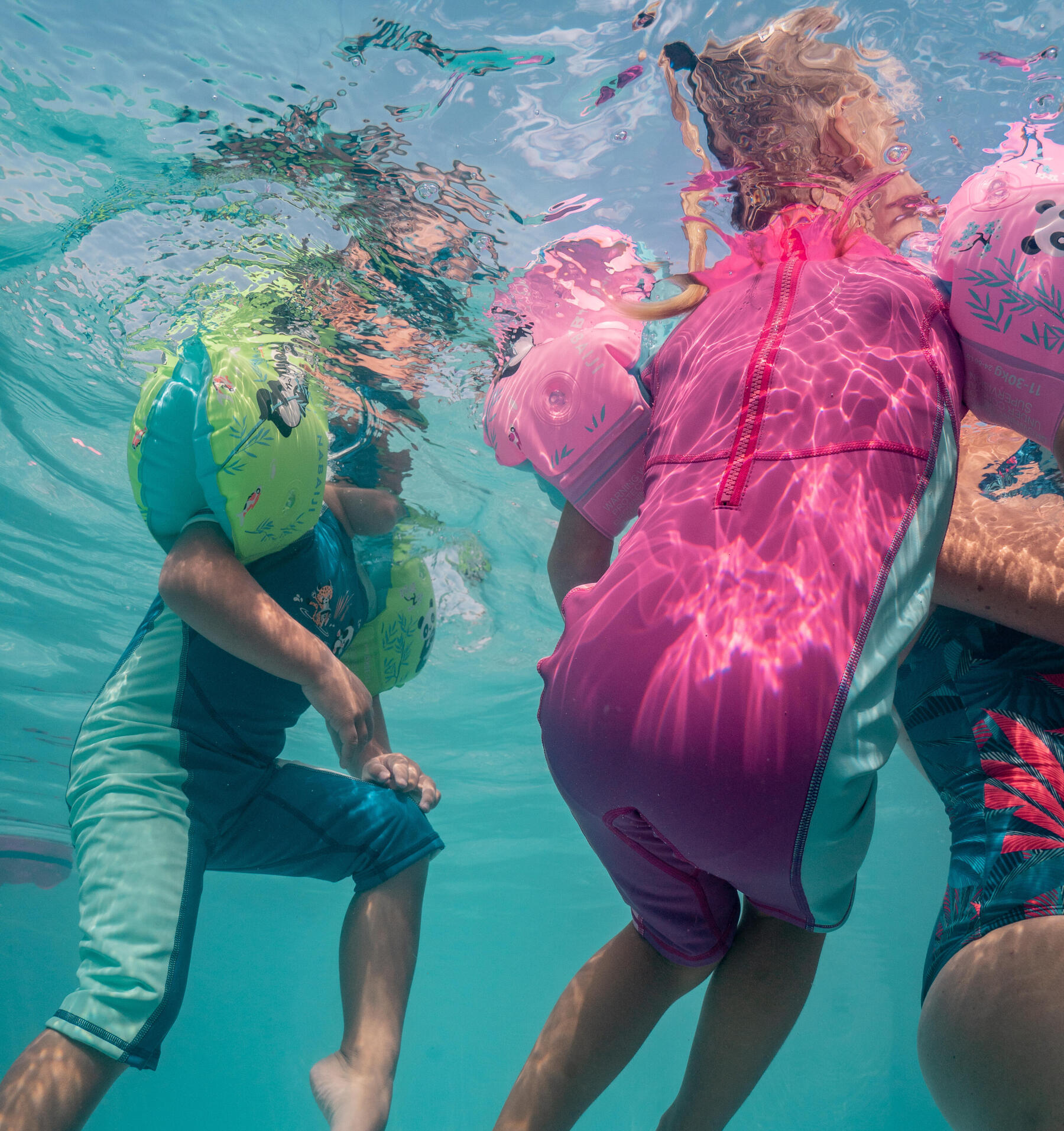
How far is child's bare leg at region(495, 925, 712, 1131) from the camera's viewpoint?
6.55 feet

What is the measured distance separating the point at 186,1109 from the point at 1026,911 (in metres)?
85.0

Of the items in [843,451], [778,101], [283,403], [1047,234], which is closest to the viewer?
[843,451]

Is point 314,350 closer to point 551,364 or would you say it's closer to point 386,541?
point 386,541

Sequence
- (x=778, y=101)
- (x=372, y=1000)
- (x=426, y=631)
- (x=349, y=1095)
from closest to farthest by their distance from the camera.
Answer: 1. (x=349, y=1095)
2. (x=372, y=1000)
3. (x=778, y=101)
4. (x=426, y=631)

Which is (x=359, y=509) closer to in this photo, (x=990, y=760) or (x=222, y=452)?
(x=222, y=452)

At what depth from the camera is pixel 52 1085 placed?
223cm

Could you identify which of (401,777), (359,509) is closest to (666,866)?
(401,777)

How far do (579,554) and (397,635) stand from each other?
230cm

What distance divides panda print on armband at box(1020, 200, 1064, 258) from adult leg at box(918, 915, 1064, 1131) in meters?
1.75

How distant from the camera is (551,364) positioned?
3.25 metres

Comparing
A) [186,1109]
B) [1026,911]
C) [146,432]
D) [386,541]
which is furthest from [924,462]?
[186,1109]

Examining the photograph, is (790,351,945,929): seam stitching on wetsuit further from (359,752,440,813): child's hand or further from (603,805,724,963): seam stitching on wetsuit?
(359,752,440,813): child's hand

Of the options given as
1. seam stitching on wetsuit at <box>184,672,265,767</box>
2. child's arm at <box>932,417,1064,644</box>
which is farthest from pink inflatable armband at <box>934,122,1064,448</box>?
seam stitching on wetsuit at <box>184,672,265,767</box>

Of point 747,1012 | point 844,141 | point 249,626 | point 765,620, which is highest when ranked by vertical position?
point 844,141
